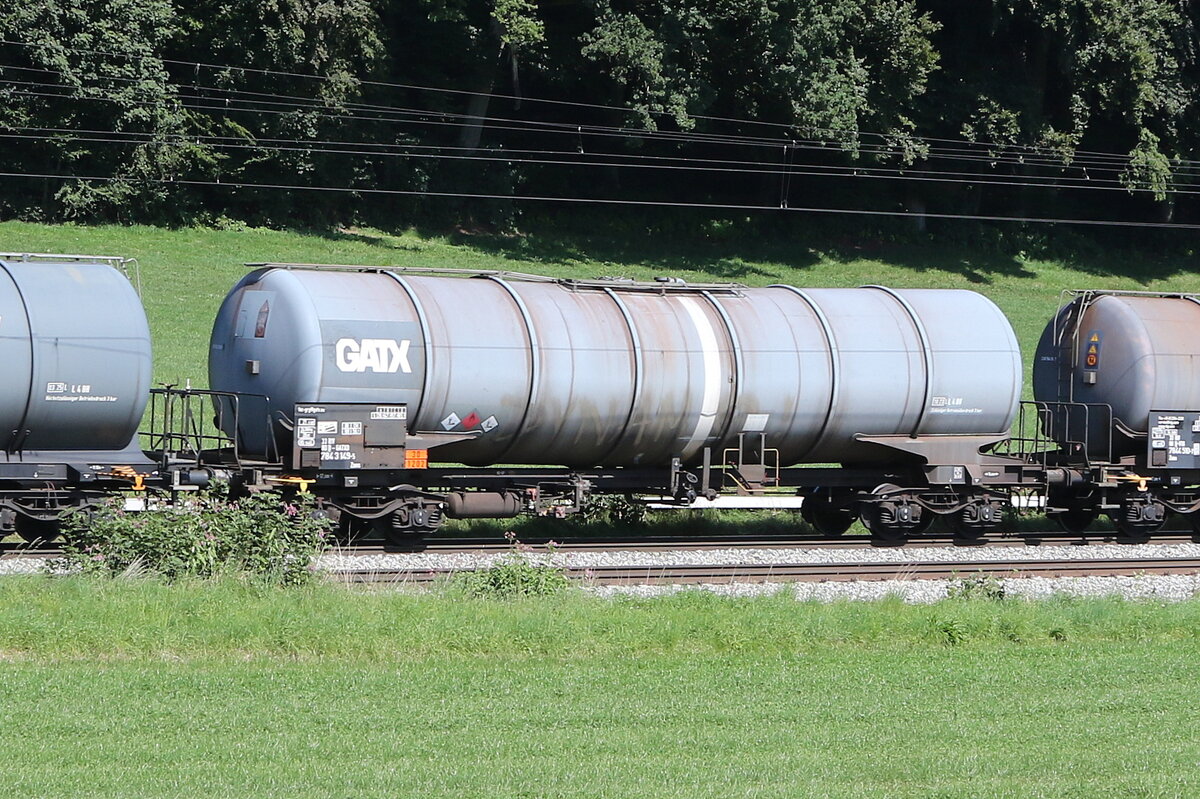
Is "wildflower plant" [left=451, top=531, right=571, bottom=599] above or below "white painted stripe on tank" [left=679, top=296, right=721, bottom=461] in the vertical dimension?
below

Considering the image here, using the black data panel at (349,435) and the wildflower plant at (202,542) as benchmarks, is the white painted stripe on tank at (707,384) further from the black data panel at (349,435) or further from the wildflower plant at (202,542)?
the wildflower plant at (202,542)

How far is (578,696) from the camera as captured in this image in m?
10.5

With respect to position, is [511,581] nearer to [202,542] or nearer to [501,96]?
[202,542]

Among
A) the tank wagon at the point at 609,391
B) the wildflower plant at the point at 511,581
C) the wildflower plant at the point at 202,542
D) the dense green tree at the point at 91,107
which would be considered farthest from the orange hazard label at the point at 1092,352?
the dense green tree at the point at 91,107

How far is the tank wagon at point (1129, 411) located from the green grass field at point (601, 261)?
1936 cm

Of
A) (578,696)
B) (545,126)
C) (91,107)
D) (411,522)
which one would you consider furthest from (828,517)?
(545,126)

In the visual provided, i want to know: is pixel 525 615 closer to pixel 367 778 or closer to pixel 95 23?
pixel 367 778

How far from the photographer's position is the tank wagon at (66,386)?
16.6 metres

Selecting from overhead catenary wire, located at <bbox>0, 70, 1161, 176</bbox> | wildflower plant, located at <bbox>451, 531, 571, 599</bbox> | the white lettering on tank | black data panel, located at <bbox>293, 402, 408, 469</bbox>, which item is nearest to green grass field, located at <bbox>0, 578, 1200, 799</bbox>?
wildflower plant, located at <bbox>451, 531, 571, 599</bbox>

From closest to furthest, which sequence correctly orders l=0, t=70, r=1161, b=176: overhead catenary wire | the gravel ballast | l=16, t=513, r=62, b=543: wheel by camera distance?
1. the gravel ballast
2. l=16, t=513, r=62, b=543: wheel
3. l=0, t=70, r=1161, b=176: overhead catenary wire

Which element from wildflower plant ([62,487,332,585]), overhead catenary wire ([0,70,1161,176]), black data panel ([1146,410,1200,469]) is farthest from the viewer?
overhead catenary wire ([0,70,1161,176])

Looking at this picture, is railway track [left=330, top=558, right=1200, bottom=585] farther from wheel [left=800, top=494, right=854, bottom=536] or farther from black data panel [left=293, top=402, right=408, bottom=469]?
wheel [left=800, top=494, right=854, bottom=536]

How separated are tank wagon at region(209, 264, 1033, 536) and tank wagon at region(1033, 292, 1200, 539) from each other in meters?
1.87

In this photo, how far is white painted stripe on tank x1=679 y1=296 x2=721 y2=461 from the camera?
1975 centimetres
